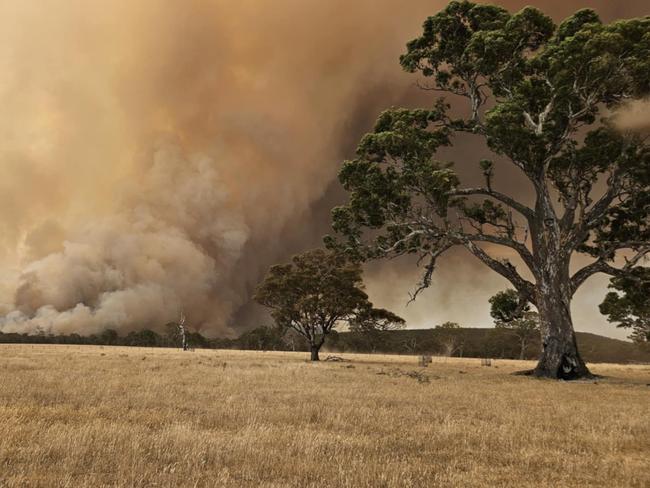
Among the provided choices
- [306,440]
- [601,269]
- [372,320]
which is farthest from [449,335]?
[306,440]

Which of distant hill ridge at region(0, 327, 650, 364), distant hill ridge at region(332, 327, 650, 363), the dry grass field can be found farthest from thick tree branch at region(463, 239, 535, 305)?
distant hill ridge at region(332, 327, 650, 363)

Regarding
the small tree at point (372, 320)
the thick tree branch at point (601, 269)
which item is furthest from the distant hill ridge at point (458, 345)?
the thick tree branch at point (601, 269)

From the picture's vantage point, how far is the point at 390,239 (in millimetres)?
33969

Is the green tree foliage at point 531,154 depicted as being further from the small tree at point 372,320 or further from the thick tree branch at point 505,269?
the small tree at point 372,320

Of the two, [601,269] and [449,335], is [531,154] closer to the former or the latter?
[601,269]

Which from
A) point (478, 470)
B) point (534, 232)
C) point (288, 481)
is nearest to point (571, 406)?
point (478, 470)

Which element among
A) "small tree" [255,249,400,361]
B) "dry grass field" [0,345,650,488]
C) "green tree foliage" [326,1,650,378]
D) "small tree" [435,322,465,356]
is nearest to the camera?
"dry grass field" [0,345,650,488]

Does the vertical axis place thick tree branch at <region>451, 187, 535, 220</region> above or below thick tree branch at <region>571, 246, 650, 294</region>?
above

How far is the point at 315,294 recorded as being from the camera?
53.0 metres

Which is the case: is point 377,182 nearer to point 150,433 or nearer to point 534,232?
point 534,232

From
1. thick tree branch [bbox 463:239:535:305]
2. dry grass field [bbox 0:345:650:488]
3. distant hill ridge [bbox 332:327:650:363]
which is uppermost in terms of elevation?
thick tree branch [bbox 463:239:535:305]

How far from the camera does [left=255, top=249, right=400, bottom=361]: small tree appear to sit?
171 feet

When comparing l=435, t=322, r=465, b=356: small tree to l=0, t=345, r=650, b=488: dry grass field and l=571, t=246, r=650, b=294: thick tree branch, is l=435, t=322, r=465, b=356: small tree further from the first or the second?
l=0, t=345, r=650, b=488: dry grass field

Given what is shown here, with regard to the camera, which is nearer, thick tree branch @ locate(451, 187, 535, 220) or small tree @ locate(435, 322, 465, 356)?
thick tree branch @ locate(451, 187, 535, 220)
